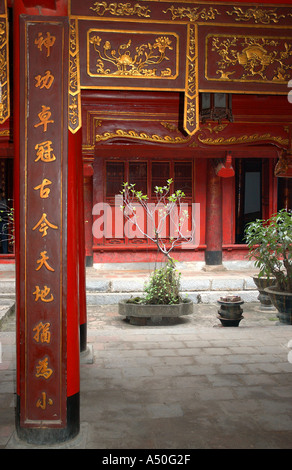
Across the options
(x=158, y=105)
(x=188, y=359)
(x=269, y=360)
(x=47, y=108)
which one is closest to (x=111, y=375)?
(x=188, y=359)

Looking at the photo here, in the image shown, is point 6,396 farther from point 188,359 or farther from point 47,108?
point 47,108

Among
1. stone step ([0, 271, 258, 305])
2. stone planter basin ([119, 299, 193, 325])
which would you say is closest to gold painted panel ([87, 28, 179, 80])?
stone planter basin ([119, 299, 193, 325])

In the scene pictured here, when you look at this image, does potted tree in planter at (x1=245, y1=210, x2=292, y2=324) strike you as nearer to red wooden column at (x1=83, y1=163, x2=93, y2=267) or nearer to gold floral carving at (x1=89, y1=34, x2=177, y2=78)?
gold floral carving at (x1=89, y1=34, x2=177, y2=78)

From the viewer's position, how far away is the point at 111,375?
13.3 feet

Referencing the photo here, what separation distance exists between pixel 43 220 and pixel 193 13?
1677mm

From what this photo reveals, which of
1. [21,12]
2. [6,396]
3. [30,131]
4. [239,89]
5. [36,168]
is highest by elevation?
[21,12]

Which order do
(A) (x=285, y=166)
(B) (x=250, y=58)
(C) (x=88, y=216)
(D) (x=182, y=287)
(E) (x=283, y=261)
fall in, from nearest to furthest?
1. (B) (x=250, y=58)
2. (A) (x=285, y=166)
3. (E) (x=283, y=261)
4. (D) (x=182, y=287)
5. (C) (x=88, y=216)

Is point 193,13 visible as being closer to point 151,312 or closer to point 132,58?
point 132,58

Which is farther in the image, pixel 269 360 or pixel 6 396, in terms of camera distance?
pixel 269 360

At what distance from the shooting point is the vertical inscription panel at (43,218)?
261cm

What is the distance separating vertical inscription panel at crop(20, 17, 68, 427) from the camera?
103 inches

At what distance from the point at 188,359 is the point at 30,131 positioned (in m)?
2.95

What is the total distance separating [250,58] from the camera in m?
2.90

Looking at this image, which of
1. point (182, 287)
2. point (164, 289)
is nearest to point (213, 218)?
point (182, 287)
